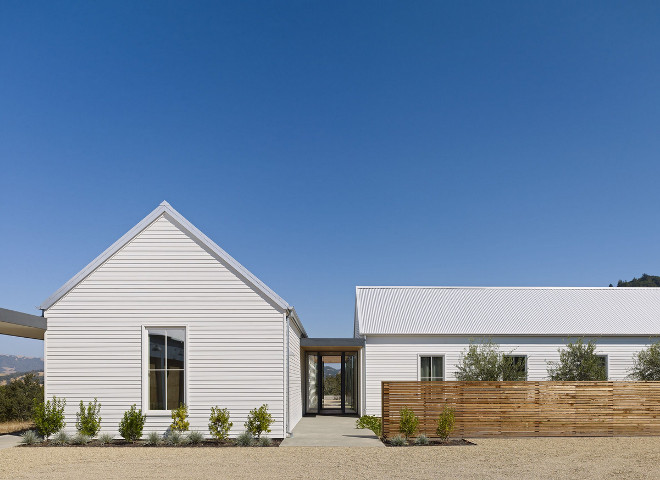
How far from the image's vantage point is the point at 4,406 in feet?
76.4

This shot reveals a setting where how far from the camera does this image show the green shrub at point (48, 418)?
1580 centimetres

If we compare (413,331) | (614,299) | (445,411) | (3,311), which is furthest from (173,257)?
(614,299)

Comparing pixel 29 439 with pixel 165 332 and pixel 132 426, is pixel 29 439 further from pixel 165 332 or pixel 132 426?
pixel 165 332

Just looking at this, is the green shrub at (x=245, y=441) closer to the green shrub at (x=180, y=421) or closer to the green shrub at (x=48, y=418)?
the green shrub at (x=180, y=421)

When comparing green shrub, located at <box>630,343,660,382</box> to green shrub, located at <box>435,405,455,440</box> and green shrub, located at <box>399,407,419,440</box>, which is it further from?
green shrub, located at <box>399,407,419,440</box>

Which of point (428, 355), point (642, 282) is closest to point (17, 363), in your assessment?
point (642, 282)

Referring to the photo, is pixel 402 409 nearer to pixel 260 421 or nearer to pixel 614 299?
pixel 260 421

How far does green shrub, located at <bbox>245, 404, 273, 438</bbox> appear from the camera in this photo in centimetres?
1588

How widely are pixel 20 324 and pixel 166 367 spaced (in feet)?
11.4

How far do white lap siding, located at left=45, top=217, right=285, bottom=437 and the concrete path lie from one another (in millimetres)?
1320

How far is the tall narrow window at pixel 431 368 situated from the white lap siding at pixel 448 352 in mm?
186

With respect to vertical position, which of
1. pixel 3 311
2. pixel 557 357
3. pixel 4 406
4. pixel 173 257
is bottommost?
pixel 4 406

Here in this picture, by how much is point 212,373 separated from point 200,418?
1094mm

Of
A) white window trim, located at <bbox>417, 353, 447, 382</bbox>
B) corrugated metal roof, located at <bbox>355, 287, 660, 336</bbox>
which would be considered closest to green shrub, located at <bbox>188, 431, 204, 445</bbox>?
corrugated metal roof, located at <bbox>355, 287, 660, 336</bbox>
